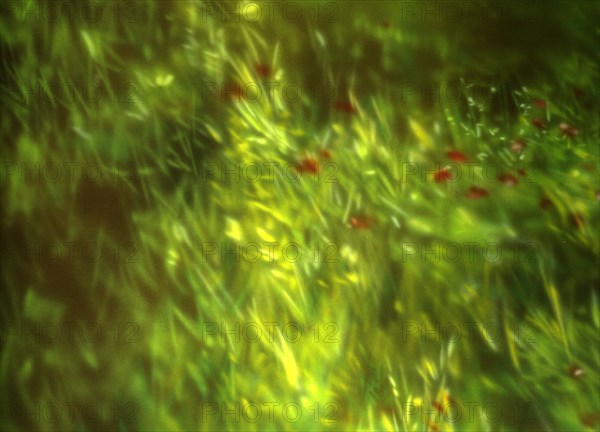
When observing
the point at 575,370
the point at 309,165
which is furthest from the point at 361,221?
the point at 575,370

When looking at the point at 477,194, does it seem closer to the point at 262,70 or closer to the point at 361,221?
the point at 361,221

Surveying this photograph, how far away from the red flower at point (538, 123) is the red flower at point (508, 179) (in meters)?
0.12

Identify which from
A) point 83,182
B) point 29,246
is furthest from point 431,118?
point 29,246

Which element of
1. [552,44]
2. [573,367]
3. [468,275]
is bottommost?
[573,367]

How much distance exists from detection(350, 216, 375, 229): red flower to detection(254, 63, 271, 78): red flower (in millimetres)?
335

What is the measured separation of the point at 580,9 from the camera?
4.96 ft

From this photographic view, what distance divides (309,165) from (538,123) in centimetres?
47

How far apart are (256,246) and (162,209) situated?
20 cm

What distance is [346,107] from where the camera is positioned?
148 cm

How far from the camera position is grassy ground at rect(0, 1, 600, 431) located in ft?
4.78

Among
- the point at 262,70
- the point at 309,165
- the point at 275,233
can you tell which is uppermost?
the point at 262,70

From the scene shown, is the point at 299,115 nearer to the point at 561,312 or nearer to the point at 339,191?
the point at 339,191

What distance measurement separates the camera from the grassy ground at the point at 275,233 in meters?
1.46

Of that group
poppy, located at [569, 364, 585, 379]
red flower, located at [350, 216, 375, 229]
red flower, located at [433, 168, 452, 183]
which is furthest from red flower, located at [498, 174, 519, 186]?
poppy, located at [569, 364, 585, 379]
